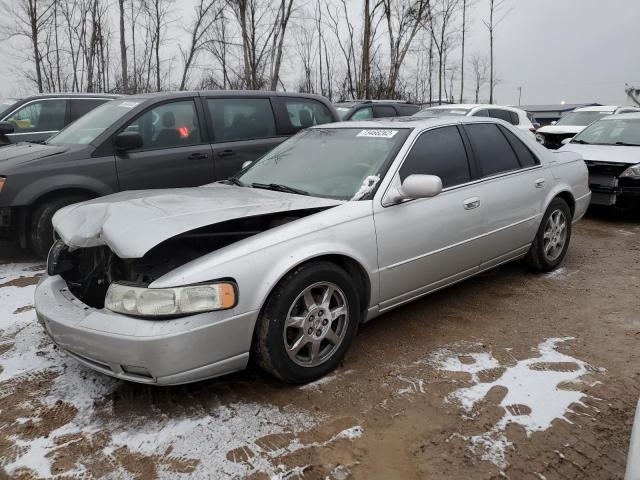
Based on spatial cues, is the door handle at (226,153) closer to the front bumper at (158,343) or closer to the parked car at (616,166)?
the front bumper at (158,343)

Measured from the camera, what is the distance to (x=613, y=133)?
26.7 ft

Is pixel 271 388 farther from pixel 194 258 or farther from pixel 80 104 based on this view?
pixel 80 104

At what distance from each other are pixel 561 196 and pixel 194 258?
3.67 metres

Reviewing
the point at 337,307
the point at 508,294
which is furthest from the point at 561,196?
the point at 337,307

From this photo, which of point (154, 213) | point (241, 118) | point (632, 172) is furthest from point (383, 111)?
point (154, 213)

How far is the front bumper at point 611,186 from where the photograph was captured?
691 centimetres

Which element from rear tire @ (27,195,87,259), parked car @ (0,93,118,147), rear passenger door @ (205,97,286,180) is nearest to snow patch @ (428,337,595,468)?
rear passenger door @ (205,97,286,180)

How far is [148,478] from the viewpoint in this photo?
227 cm

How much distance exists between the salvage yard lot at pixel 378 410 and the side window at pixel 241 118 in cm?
298

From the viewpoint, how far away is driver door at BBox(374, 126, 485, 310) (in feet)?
10.9

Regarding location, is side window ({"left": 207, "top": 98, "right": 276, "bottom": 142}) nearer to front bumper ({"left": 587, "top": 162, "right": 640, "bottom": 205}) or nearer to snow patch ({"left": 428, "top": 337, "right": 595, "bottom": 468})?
snow patch ({"left": 428, "top": 337, "right": 595, "bottom": 468})

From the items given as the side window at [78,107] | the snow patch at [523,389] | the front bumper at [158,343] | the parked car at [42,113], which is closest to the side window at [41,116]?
the parked car at [42,113]

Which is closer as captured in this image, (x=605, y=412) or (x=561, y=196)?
(x=605, y=412)

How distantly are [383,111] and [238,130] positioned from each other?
626 centimetres
